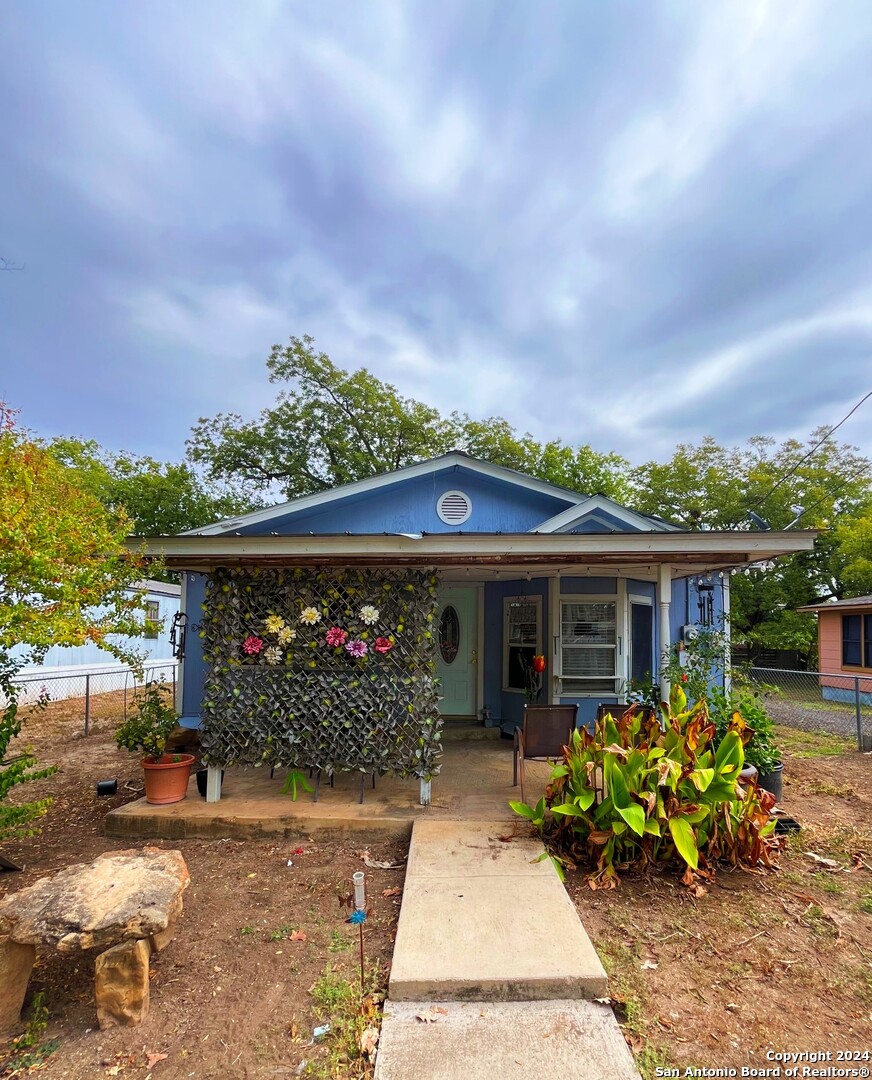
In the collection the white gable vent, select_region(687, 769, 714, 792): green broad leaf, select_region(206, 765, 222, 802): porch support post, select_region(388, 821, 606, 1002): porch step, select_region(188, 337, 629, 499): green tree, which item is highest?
select_region(188, 337, 629, 499): green tree

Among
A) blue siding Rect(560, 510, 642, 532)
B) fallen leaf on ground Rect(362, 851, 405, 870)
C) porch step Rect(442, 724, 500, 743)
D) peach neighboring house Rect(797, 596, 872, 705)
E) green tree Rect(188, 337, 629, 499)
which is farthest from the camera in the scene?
green tree Rect(188, 337, 629, 499)

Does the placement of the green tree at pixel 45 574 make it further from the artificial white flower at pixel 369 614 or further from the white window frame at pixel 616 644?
Result: the white window frame at pixel 616 644

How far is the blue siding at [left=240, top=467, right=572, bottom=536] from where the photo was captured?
870 centimetres

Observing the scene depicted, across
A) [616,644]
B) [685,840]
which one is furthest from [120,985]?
[616,644]

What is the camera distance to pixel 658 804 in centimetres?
369

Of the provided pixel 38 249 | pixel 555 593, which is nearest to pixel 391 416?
pixel 38 249

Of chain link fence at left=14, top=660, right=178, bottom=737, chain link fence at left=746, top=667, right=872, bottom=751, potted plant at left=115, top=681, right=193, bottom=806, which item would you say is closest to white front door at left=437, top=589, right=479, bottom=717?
chain link fence at left=746, top=667, right=872, bottom=751

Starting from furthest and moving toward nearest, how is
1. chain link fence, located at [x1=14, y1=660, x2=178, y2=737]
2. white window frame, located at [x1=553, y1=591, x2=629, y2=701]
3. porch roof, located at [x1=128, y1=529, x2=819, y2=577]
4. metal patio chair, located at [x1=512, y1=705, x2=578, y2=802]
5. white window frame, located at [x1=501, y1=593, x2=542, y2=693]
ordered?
chain link fence, located at [x1=14, y1=660, x2=178, y2=737] → white window frame, located at [x1=501, y1=593, x2=542, y2=693] → white window frame, located at [x1=553, y1=591, x2=629, y2=701] → metal patio chair, located at [x1=512, y1=705, x2=578, y2=802] → porch roof, located at [x1=128, y1=529, x2=819, y2=577]

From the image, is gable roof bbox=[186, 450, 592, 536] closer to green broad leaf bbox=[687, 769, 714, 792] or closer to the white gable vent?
the white gable vent

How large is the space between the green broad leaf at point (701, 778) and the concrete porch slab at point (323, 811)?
5.21 feet

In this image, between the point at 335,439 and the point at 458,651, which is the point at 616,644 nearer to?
the point at 458,651

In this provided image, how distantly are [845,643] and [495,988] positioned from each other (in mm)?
18214

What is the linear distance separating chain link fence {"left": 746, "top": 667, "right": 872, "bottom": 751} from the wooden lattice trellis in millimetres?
3978

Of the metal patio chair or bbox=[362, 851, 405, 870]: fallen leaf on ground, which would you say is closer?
bbox=[362, 851, 405, 870]: fallen leaf on ground
